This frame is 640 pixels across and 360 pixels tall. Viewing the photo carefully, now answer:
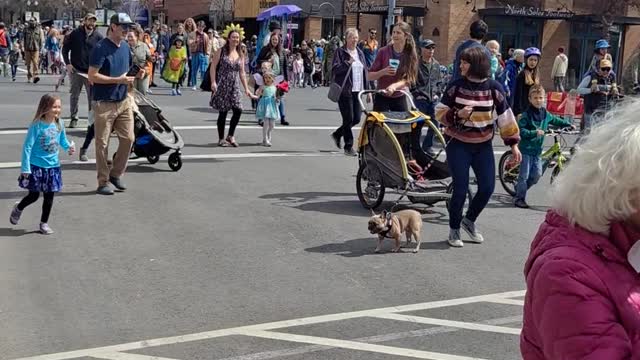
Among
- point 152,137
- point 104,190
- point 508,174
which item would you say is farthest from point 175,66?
point 508,174

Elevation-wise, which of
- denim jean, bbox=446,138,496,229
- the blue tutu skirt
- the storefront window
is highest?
the storefront window

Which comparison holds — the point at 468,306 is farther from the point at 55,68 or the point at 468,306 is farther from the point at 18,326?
the point at 55,68

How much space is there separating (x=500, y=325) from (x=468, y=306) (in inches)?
16.7

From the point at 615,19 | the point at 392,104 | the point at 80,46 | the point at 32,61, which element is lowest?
the point at 32,61

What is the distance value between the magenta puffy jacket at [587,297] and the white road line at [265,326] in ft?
11.2

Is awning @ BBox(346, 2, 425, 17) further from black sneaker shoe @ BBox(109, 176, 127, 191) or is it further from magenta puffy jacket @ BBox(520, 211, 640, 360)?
magenta puffy jacket @ BBox(520, 211, 640, 360)

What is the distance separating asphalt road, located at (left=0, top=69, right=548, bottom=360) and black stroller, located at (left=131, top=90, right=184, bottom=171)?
0.25m

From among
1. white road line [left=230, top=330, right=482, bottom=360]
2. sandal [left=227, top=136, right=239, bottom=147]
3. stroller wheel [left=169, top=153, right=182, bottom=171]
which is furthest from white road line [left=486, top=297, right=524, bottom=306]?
sandal [left=227, top=136, right=239, bottom=147]

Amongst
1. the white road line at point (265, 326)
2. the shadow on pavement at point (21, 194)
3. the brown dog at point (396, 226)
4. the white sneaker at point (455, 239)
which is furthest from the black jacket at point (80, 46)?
the white road line at point (265, 326)

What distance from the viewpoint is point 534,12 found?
1359 inches

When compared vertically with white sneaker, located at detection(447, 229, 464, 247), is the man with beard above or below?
above

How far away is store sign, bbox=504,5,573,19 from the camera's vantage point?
111ft

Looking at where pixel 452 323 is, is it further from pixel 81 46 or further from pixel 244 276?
pixel 81 46

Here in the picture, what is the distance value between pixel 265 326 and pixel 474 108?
2948mm
